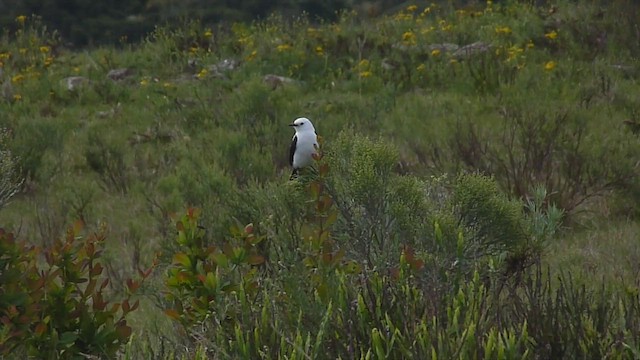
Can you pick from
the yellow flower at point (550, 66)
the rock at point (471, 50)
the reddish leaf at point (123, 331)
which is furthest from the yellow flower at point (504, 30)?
the reddish leaf at point (123, 331)

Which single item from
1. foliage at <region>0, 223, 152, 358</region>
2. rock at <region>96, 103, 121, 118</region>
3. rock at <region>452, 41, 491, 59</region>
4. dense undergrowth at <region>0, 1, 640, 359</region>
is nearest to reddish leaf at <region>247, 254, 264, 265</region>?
dense undergrowth at <region>0, 1, 640, 359</region>

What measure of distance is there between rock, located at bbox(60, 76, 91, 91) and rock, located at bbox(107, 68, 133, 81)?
379 millimetres

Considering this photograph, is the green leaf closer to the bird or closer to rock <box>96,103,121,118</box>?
the bird

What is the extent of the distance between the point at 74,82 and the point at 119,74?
0.69m

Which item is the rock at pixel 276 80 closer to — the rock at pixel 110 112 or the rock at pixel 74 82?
the rock at pixel 110 112

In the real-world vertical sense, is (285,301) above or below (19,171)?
above

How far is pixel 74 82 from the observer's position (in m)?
10.8

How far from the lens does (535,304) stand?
246 cm

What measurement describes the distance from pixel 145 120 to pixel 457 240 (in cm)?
689

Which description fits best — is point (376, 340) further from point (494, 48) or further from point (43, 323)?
point (494, 48)

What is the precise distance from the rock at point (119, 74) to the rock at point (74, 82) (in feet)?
1.24

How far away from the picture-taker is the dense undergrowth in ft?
8.18

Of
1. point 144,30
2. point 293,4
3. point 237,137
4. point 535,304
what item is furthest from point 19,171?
point 293,4

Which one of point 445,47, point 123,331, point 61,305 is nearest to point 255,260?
point 123,331
